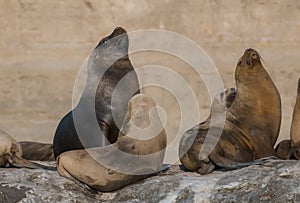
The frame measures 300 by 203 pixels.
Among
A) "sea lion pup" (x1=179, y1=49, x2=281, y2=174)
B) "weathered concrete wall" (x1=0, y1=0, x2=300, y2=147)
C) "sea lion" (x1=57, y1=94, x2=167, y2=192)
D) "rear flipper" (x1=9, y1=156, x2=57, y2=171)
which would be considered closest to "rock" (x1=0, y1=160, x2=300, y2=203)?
"sea lion" (x1=57, y1=94, x2=167, y2=192)

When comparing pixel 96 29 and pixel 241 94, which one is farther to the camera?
pixel 96 29

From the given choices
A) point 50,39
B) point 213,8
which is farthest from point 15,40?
point 213,8

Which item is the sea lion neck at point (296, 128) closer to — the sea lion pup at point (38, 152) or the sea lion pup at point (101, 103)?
the sea lion pup at point (101, 103)

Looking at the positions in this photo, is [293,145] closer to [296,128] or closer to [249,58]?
[296,128]

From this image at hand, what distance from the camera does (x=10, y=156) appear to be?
9.38m

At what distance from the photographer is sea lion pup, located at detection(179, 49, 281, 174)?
9.05 metres

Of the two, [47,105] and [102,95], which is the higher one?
[102,95]

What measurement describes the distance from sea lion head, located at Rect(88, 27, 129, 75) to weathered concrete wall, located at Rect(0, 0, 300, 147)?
5.95m

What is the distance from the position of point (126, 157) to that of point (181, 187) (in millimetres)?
532

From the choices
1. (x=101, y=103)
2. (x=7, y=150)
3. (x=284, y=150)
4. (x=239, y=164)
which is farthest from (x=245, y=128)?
(x=7, y=150)

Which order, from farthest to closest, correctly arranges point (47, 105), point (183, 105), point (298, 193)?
1. point (47, 105)
2. point (183, 105)
3. point (298, 193)

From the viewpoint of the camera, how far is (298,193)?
7910 millimetres

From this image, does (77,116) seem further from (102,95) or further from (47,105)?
(47,105)

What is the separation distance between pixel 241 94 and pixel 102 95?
3.82ft
